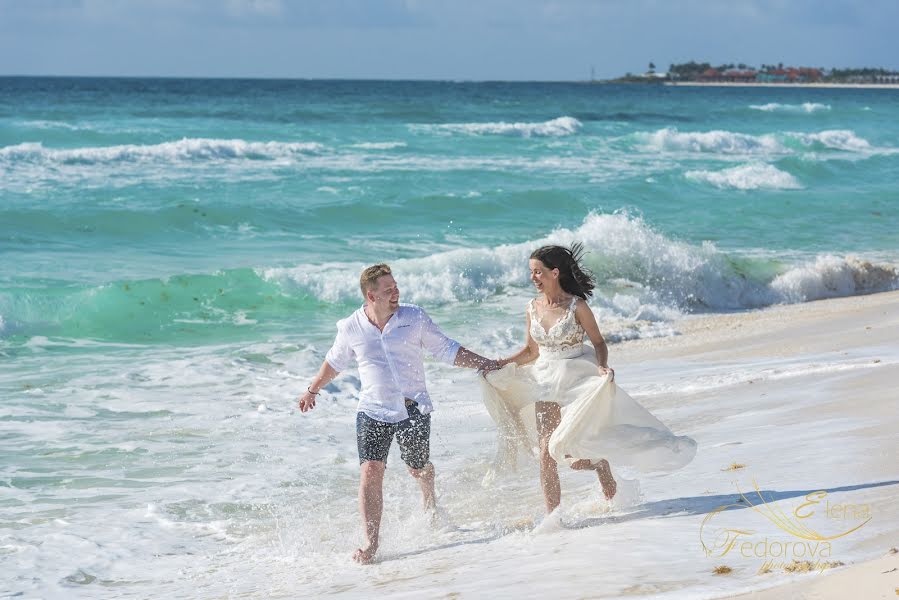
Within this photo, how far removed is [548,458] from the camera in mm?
5832

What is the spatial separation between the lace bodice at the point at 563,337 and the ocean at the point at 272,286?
3.73ft

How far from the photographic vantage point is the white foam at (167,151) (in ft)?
100

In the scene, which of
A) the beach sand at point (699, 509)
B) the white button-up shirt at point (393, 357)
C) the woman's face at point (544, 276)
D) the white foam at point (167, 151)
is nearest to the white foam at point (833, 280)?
the beach sand at point (699, 509)

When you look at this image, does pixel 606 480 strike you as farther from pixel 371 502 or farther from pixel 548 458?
pixel 371 502

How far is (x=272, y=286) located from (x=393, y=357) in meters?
9.58

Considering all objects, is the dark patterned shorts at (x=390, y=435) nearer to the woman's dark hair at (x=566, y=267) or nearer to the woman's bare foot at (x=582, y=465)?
the woman's bare foot at (x=582, y=465)

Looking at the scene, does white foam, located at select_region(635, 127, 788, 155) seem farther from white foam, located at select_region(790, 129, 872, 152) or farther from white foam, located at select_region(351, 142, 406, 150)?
white foam, located at select_region(351, 142, 406, 150)

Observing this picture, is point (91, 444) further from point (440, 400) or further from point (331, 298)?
point (331, 298)

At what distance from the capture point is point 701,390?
8812mm

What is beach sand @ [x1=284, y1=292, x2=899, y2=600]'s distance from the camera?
14.8ft

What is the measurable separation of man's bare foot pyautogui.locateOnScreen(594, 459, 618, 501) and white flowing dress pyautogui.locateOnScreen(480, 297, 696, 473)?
12cm

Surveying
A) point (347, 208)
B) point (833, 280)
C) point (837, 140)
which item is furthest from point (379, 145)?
point (833, 280)

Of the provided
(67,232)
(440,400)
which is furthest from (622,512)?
(67,232)

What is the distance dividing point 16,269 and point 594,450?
43.3 feet
